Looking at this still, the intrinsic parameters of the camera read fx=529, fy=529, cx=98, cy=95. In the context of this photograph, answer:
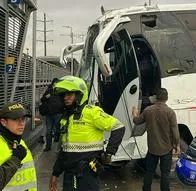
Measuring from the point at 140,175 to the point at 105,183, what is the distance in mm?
941

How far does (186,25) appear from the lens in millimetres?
9375

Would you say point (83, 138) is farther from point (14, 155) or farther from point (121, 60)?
point (121, 60)

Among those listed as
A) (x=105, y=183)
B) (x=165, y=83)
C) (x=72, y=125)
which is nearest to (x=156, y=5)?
(x=165, y=83)

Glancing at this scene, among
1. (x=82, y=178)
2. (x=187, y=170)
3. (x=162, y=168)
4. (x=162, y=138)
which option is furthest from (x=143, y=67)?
(x=82, y=178)

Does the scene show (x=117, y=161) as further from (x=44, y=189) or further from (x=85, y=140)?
(x=85, y=140)

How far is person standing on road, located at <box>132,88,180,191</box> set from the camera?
7277 millimetres

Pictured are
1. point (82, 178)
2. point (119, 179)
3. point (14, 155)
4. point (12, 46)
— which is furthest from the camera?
point (12, 46)

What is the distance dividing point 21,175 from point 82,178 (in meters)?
1.39

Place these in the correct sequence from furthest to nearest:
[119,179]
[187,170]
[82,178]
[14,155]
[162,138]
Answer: [119,179] → [162,138] → [187,170] → [82,178] → [14,155]

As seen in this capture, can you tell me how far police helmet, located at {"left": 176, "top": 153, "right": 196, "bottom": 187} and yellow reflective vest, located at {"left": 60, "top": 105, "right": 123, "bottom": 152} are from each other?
105cm

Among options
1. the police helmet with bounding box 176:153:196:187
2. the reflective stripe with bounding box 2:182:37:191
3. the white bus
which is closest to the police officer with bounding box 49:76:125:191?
the police helmet with bounding box 176:153:196:187

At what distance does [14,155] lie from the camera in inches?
132

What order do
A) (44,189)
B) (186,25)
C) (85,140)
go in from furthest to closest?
(186,25) → (44,189) → (85,140)

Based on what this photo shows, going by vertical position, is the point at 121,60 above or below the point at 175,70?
above
